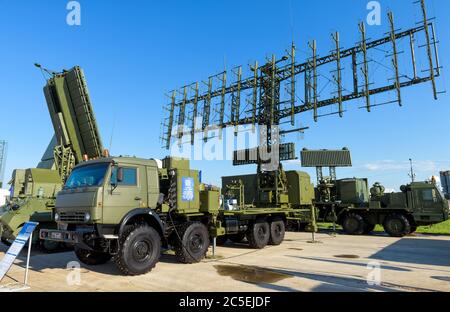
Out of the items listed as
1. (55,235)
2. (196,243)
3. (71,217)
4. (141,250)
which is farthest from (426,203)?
(55,235)

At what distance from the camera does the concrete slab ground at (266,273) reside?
659 cm

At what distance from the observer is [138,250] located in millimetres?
7574

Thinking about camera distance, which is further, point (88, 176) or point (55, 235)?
point (88, 176)

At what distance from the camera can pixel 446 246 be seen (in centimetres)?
1285

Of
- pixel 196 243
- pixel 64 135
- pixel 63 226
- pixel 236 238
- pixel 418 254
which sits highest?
pixel 64 135

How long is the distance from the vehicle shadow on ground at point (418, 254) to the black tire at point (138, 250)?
676cm

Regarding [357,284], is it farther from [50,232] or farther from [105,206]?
[50,232]

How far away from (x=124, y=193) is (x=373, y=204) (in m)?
14.7

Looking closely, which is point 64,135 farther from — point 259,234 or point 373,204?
point 373,204

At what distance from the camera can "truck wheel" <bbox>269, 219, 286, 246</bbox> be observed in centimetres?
1309
